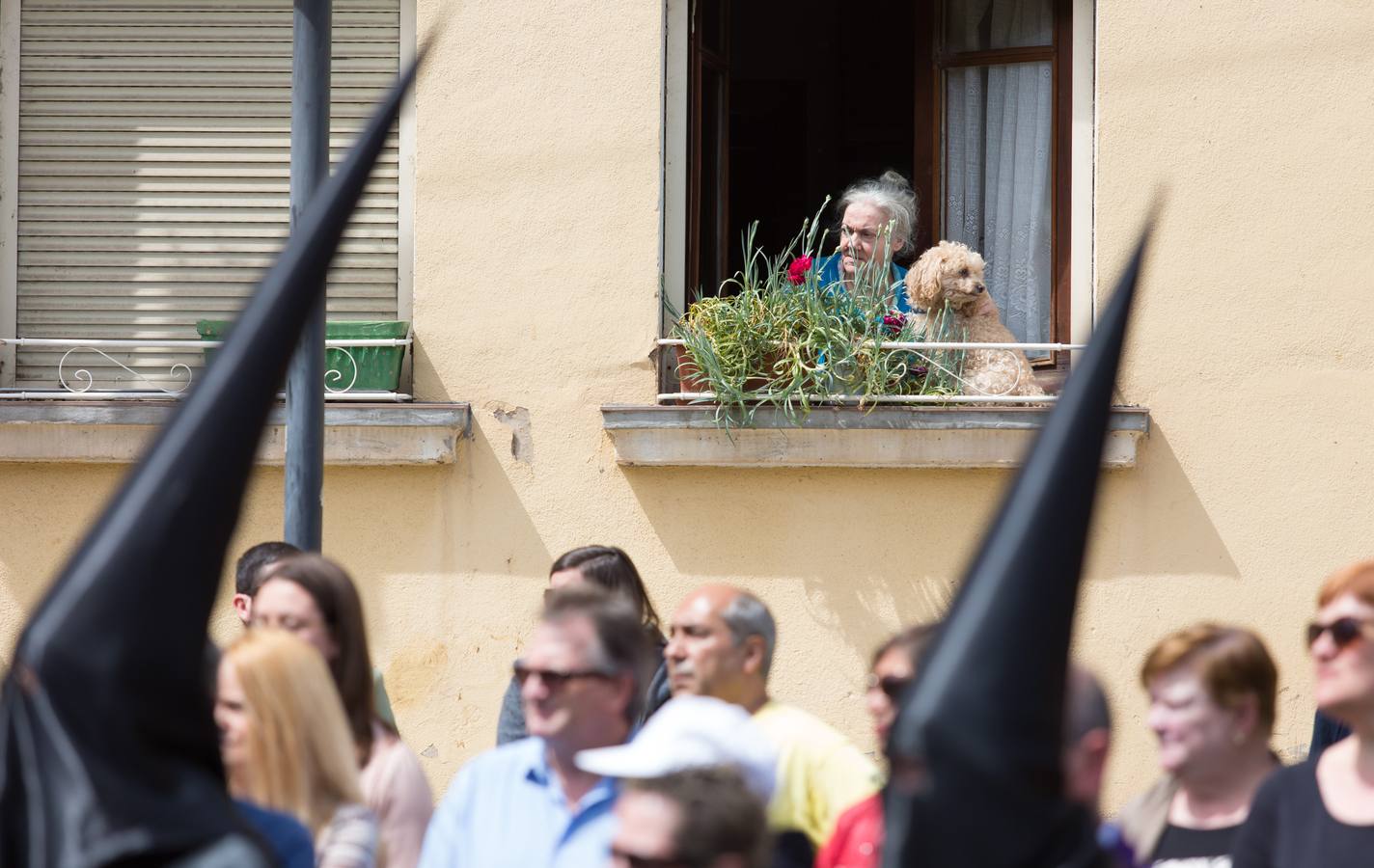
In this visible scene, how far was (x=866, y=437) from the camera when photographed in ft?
23.4

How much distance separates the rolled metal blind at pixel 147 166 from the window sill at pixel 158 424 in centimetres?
41

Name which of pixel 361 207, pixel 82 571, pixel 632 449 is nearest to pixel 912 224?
pixel 632 449

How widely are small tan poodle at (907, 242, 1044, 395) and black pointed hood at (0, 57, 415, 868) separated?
16.5 feet

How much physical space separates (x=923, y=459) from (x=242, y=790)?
4.20 m

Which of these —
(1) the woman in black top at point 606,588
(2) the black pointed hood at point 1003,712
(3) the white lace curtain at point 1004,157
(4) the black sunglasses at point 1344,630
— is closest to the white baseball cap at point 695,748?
(2) the black pointed hood at point 1003,712

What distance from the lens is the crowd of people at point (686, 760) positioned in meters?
3.23

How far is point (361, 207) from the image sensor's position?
771cm

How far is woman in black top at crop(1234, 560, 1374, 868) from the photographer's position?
10.6 ft

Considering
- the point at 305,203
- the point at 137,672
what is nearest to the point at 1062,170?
the point at 305,203

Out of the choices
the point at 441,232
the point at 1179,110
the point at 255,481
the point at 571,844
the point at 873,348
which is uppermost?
the point at 1179,110

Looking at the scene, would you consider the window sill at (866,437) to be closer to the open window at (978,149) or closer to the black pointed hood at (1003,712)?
the open window at (978,149)

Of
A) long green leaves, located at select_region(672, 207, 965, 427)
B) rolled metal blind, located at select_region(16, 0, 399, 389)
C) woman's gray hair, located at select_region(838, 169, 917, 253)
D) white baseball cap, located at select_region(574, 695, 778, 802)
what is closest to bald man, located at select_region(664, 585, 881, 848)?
white baseball cap, located at select_region(574, 695, 778, 802)

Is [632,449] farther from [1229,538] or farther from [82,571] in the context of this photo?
[82,571]

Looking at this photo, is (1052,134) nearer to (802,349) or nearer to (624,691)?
(802,349)
